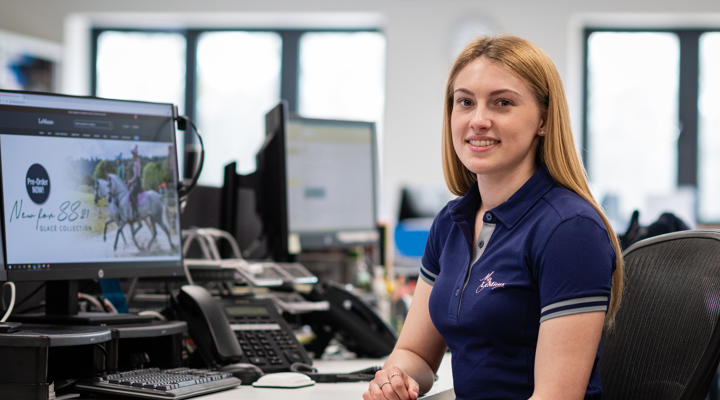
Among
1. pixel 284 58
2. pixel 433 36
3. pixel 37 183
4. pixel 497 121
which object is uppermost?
pixel 433 36

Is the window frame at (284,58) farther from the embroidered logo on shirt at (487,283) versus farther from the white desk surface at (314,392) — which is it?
the embroidered logo on shirt at (487,283)

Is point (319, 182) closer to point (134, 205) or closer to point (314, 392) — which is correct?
point (134, 205)

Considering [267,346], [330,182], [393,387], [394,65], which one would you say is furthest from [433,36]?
[393,387]

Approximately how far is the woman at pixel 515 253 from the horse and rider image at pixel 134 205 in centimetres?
53

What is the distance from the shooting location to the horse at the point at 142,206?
1517 millimetres

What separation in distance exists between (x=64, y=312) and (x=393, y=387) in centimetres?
62

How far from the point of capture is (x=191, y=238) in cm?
204

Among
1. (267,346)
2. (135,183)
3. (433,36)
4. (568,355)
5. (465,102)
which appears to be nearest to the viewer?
(568,355)

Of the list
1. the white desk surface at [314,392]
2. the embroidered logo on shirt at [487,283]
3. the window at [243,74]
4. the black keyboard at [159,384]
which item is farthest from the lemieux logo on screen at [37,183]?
the window at [243,74]

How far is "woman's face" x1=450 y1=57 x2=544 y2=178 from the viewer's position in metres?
1.26

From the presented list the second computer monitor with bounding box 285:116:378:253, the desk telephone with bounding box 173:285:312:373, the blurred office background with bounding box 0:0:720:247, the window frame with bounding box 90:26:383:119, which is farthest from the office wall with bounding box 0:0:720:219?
the desk telephone with bounding box 173:285:312:373

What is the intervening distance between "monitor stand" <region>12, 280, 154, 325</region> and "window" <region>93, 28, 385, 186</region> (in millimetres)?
5500

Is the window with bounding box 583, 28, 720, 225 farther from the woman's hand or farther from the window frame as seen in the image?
the woman's hand

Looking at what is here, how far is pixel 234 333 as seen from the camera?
1625 mm
